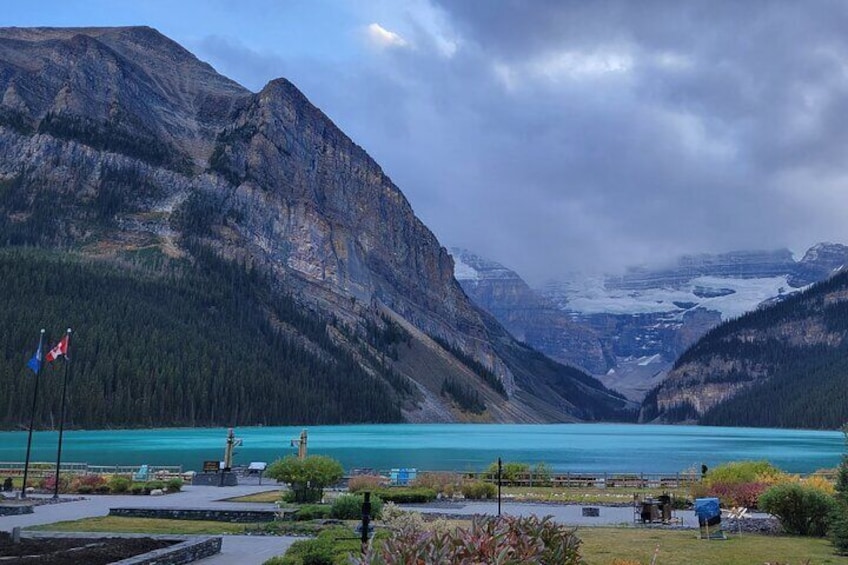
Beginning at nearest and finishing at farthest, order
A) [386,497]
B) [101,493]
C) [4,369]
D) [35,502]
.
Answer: [35,502], [386,497], [101,493], [4,369]

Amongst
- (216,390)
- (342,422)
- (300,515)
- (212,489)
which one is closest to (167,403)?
(216,390)

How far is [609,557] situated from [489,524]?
11.3 meters

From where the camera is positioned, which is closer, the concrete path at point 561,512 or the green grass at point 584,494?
the concrete path at point 561,512

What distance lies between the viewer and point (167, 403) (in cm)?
15362

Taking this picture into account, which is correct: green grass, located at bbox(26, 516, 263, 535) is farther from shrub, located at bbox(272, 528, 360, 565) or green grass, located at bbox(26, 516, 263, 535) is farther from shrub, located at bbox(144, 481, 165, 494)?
shrub, located at bbox(144, 481, 165, 494)

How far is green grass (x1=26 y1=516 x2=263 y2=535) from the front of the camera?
996 inches

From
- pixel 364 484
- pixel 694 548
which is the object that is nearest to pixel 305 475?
pixel 364 484

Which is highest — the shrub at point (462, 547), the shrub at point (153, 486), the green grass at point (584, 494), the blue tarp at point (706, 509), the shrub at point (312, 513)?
the shrub at point (462, 547)

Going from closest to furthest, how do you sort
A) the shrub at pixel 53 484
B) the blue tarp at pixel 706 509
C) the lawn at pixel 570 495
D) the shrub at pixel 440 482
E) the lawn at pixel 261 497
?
the blue tarp at pixel 706 509, the lawn at pixel 261 497, the lawn at pixel 570 495, the shrub at pixel 53 484, the shrub at pixel 440 482

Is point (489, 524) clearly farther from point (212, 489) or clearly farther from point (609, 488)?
point (609, 488)

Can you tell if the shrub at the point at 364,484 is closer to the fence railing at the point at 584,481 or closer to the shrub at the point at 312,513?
the fence railing at the point at 584,481

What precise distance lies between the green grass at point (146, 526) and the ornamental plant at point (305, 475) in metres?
6.16

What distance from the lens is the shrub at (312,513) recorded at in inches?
1138

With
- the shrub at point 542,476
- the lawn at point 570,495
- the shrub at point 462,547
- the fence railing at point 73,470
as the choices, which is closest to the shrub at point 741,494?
the lawn at point 570,495
